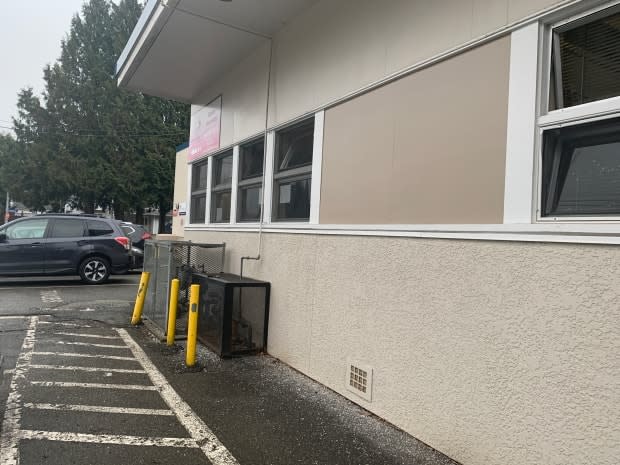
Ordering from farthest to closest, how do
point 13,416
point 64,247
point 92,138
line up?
point 92,138 → point 64,247 → point 13,416

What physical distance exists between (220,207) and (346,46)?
4020mm

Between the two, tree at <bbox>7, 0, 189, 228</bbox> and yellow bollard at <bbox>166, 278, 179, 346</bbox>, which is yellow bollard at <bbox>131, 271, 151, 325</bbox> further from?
tree at <bbox>7, 0, 189, 228</bbox>

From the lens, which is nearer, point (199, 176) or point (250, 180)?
point (250, 180)

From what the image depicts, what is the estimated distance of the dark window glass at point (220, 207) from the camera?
23.7 feet

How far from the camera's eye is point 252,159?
6.39m

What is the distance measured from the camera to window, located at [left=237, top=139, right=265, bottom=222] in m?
6.08

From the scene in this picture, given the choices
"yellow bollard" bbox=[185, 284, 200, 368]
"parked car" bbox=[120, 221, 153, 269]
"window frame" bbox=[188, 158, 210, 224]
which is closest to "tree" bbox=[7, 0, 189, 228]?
"parked car" bbox=[120, 221, 153, 269]

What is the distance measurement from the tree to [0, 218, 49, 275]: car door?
16.1 meters

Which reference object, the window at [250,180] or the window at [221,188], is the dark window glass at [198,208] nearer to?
the window at [221,188]

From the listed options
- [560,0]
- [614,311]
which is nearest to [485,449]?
[614,311]

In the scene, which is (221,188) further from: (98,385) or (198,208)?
(98,385)

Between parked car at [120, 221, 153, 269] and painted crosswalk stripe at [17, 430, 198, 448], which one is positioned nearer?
painted crosswalk stripe at [17, 430, 198, 448]

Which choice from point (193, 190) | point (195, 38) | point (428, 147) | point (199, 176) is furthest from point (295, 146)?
point (193, 190)

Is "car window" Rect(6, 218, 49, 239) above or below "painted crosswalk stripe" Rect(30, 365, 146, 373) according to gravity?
above
